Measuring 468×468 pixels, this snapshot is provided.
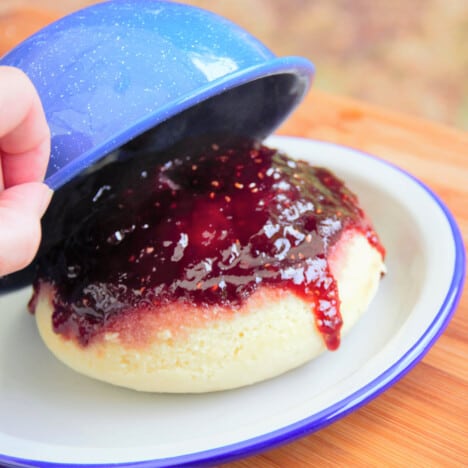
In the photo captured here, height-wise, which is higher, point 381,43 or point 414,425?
point 414,425

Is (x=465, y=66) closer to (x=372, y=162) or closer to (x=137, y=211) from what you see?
(x=372, y=162)

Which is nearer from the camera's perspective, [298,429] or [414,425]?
[298,429]

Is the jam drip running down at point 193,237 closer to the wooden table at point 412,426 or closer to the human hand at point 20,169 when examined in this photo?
the wooden table at point 412,426

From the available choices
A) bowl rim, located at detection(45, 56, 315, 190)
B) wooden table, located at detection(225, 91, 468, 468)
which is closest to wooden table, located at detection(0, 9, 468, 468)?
wooden table, located at detection(225, 91, 468, 468)

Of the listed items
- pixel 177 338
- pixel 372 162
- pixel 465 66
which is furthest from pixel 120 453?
pixel 465 66

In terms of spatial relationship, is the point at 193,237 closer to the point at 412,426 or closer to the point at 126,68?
the point at 126,68

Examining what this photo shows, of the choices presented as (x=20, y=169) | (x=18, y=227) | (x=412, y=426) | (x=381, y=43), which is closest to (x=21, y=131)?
(x=20, y=169)
